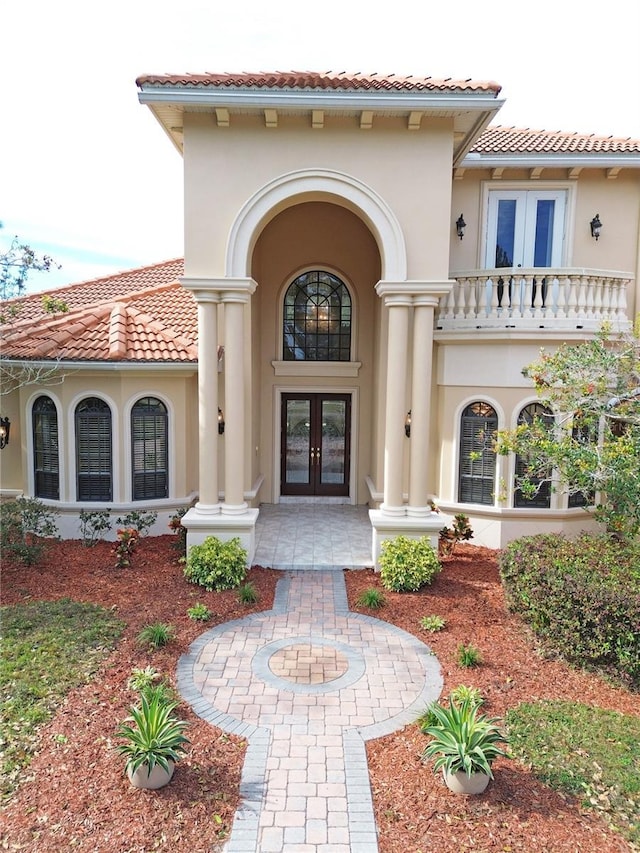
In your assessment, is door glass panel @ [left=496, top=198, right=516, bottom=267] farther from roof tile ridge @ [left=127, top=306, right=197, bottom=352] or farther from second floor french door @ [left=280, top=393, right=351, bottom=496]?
roof tile ridge @ [left=127, top=306, right=197, bottom=352]

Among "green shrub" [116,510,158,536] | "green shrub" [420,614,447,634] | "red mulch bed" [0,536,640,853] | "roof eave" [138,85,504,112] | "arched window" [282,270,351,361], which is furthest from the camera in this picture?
"arched window" [282,270,351,361]

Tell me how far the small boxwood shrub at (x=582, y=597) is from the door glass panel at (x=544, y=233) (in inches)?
293

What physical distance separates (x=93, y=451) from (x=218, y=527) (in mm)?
3872

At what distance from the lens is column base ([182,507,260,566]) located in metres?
10.5

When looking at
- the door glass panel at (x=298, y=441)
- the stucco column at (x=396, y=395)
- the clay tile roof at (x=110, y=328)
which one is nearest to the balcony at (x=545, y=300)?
the stucco column at (x=396, y=395)

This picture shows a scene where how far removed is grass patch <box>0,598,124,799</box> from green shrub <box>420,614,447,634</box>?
15.3 feet

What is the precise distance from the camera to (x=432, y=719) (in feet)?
19.7

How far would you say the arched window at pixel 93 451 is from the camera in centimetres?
1225

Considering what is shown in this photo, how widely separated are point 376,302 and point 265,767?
11.4 m

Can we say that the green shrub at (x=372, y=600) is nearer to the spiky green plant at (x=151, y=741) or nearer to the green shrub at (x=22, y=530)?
the spiky green plant at (x=151, y=741)

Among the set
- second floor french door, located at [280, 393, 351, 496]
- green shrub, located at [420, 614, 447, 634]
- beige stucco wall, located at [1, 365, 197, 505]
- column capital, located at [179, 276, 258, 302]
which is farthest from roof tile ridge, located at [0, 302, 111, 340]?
green shrub, located at [420, 614, 447, 634]

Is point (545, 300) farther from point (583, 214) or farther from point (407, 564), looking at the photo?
point (407, 564)

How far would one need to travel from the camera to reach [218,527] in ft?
34.5

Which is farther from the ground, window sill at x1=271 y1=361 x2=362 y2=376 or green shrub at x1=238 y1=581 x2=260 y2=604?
window sill at x1=271 y1=361 x2=362 y2=376
